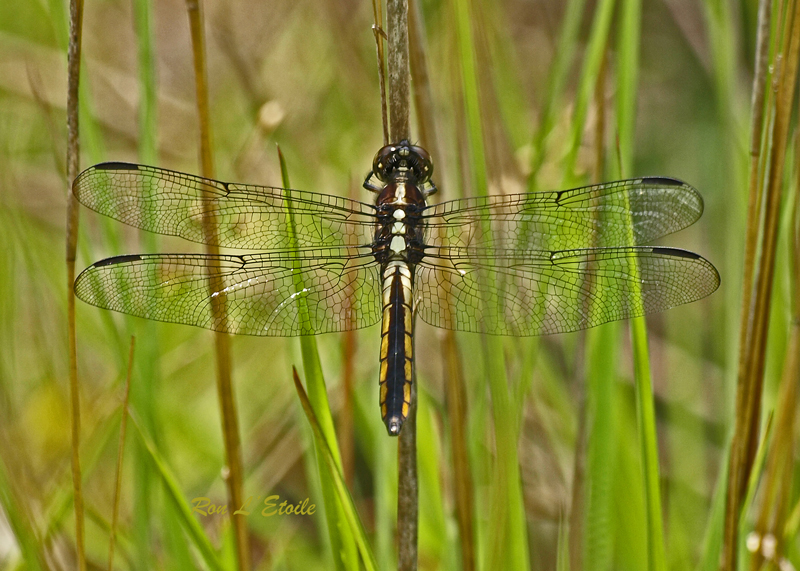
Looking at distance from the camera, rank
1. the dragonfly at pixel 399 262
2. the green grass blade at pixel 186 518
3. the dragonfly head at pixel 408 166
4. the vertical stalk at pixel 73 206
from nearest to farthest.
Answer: the vertical stalk at pixel 73 206
the green grass blade at pixel 186 518
the dragonfly at pixel 399 262
the dragonfly head at pixel 408 166

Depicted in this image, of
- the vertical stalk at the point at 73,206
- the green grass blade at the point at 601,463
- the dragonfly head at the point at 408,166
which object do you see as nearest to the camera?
the vertical stalk at the point at 73,206

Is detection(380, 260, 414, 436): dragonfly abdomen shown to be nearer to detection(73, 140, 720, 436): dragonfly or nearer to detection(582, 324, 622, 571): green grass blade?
detection(73, 140, 720, 436): dragonfly

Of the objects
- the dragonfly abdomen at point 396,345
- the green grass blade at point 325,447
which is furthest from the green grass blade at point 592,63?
the green grass blade at point 325,447

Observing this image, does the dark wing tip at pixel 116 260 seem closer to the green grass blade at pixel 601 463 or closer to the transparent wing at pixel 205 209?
the transparent wing at pixel 205 209

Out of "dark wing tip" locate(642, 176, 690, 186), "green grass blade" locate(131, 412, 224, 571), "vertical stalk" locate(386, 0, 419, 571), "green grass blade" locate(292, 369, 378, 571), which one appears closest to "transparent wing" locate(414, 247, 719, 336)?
"dark wing tip" locate(642, 176, 690, 186)

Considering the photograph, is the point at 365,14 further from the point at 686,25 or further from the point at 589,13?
the point at 686,25

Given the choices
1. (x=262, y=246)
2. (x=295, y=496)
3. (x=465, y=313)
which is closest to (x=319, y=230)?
(x=262, y=246)

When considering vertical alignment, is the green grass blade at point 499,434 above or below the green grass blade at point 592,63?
below
